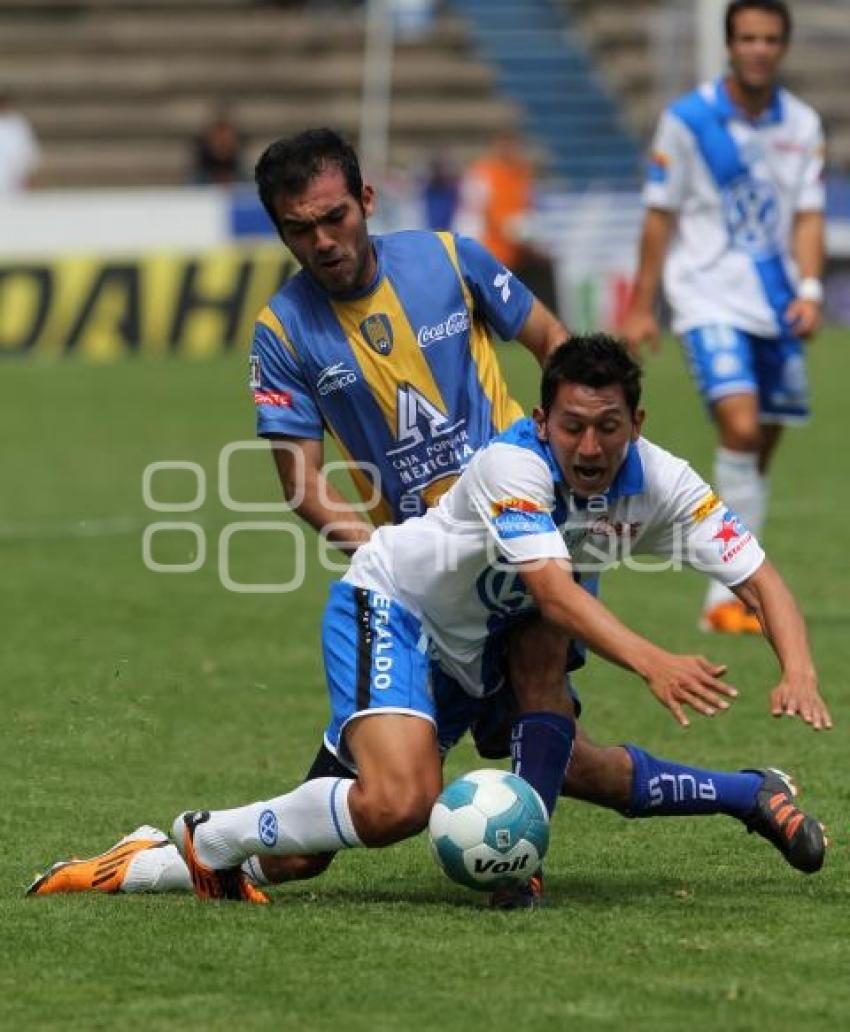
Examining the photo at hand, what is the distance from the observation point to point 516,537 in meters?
5.65

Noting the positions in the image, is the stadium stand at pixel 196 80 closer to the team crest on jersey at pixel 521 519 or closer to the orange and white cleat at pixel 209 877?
the orange and white cleat at pixel 209 877

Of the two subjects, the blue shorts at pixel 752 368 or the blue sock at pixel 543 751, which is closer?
the blue sock at pixel 543 751

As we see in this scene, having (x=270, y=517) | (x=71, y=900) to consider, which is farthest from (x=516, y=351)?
(x=71, y=900)

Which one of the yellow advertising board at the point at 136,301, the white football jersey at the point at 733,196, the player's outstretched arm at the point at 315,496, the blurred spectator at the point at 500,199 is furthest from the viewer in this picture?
the blurred spectator at the point at 500,199

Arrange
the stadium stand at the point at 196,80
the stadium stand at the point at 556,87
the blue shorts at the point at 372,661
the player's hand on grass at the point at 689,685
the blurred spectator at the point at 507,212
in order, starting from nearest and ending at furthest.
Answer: the player's hand on grass at the point at 689,685 → the blue shorts at the point at 372,661 → the blurred spectator at the point at 507,212 → the stadium stand at the point at 196,80 → the stadium stand at the point at 556,87

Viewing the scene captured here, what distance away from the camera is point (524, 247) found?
26844 millimetres

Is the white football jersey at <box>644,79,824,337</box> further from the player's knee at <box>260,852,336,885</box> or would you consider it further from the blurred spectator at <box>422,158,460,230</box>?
the blurred spectator at <box>422,158,460,230</box>

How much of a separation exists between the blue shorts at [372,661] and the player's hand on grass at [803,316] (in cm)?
452

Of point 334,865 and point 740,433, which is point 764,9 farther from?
point 334,865

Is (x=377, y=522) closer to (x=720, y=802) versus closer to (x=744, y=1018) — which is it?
(x=720, y=802)

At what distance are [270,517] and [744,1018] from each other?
10.1 meters

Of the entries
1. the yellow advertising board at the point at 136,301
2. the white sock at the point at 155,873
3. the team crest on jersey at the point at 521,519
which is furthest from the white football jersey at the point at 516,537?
the yellow advertising board at the point at 136,301

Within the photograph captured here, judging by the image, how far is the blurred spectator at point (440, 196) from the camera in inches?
1142

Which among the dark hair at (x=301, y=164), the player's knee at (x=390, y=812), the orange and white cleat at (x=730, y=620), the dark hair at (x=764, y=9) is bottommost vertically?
the orange and white cleat at (x=730, y=620)
